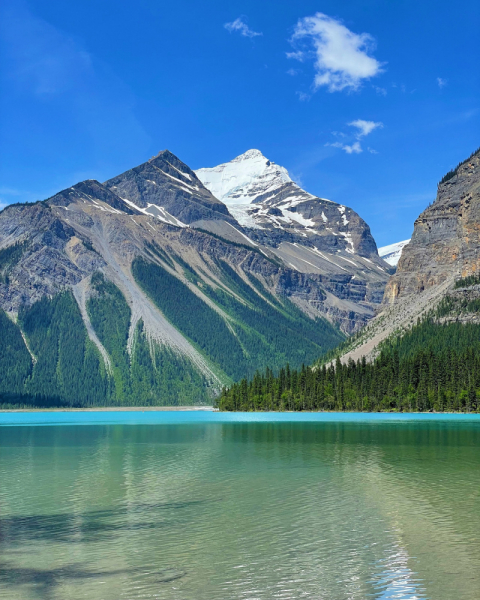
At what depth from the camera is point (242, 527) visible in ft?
123

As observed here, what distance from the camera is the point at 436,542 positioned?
3372 cm

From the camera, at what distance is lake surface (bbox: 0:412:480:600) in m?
27.1

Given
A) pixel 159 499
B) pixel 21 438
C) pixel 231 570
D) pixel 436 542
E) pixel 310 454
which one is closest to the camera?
pixel 231 570

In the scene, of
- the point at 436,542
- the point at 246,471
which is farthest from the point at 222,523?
the point at 246,471

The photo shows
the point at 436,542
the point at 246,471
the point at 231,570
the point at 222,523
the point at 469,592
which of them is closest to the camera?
the point at 469,592

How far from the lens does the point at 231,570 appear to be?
95.3ft

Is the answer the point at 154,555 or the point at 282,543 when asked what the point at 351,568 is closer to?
the point at 282,543

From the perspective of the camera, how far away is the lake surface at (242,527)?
88.9ft

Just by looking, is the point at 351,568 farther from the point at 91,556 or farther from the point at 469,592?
the point at 91,556

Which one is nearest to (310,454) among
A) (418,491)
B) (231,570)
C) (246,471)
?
(246,471)

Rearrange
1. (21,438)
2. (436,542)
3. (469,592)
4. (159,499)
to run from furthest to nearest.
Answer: (21,438), (159,499), (436,542), (469,592)

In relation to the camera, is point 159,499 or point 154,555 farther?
point 159,499

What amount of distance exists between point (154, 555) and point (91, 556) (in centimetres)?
295

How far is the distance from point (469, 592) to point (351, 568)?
5364 mm
